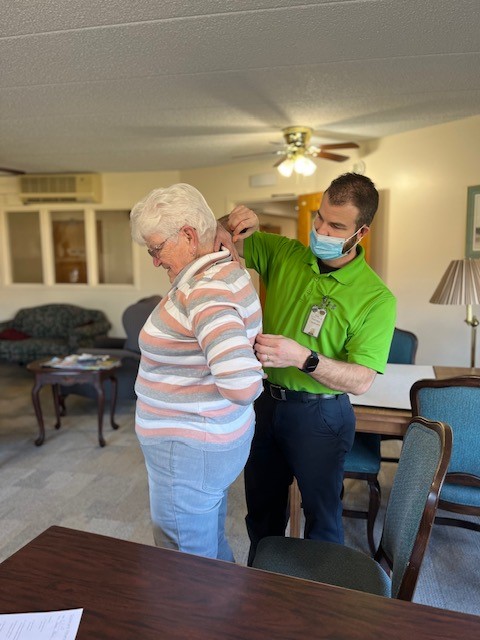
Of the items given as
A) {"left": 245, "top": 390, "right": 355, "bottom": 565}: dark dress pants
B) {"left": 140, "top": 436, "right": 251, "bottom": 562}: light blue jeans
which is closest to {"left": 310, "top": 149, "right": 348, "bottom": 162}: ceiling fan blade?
{"left": 245, "top": 390, "right": 355, "bottom": 565}: dark dress pants

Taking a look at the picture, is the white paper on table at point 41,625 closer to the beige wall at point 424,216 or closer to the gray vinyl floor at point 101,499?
the gray vinyl floor at point 101,499

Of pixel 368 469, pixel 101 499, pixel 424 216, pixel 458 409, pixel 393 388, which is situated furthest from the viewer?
pixel 424 216

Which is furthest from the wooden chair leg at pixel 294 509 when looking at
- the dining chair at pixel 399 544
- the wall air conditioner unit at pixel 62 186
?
the wall air conditioner unit at pixel 62 186

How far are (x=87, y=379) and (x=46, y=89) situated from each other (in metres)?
2.06

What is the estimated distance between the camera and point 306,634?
2.49 ft

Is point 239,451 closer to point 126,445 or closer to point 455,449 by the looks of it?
point 455,449

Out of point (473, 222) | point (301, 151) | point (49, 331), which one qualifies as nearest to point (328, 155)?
point (301, 151)

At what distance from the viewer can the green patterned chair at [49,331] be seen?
5656 millimetres

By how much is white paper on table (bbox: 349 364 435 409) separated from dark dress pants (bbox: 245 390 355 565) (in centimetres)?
50

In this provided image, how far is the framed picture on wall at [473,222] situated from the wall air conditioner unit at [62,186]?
4.70 meters

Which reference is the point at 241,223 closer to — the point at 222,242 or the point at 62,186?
the point at 222,242

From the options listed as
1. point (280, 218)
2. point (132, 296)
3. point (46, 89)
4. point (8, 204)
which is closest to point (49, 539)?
point (46, 89)

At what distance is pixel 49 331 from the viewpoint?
6.19 m

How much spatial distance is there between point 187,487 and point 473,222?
357 cm
